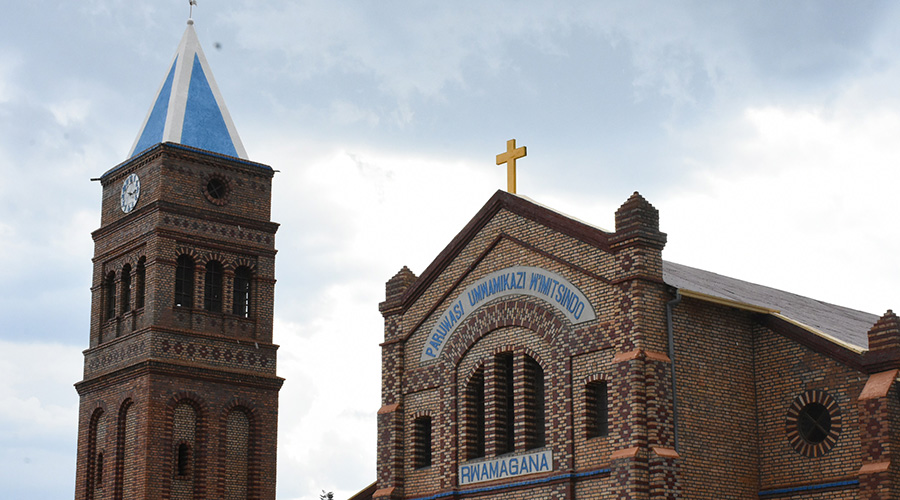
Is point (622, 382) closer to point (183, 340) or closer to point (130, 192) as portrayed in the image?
point (183, 340)

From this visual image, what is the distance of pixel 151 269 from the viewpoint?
1657 inches

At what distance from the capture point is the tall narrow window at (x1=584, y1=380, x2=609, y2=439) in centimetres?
2701

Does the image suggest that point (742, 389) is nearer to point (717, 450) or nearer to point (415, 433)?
point (717, 450)

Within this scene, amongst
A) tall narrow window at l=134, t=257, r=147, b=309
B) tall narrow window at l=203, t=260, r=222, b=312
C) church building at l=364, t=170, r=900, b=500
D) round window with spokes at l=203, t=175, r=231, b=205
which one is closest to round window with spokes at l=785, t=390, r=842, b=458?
church building at l=364, t=170, r=900, b=500

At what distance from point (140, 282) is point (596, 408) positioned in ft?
68.2

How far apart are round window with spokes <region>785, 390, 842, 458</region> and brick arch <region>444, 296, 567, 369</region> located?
5.14m

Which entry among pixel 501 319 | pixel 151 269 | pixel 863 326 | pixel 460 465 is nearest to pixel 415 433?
pixel 460 465

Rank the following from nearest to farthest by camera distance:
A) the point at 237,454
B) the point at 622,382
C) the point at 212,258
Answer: the point at 622,382
the point at 237,454
the point at 212,258

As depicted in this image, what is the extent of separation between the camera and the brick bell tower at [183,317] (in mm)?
41188

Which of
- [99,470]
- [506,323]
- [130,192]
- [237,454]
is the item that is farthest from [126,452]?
[506,323]

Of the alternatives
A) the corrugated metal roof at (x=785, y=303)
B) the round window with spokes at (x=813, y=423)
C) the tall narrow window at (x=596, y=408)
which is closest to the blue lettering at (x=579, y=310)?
the tall narrow window at (x=596, y=408)

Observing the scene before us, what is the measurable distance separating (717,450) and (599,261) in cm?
460

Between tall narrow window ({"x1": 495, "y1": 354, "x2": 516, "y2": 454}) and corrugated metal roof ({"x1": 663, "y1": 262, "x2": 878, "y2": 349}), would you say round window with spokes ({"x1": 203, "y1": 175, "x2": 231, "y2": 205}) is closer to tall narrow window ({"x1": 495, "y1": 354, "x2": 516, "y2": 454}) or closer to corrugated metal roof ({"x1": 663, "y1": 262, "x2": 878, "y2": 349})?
tall narrow window ({"x1": 495, "y1": 354, "x2": 516, "y2": 454})

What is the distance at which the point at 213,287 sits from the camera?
144 feet
